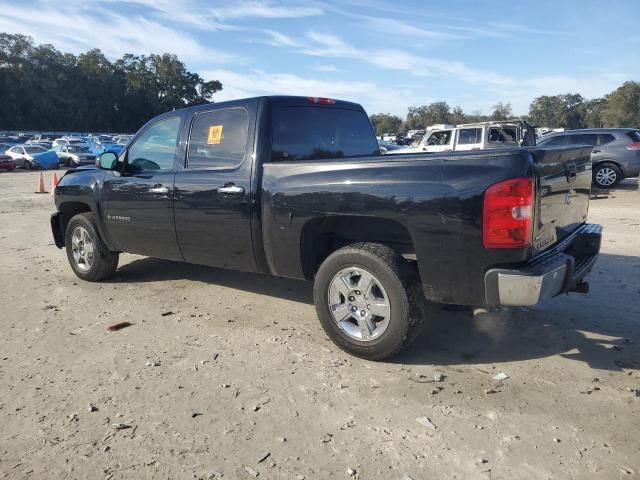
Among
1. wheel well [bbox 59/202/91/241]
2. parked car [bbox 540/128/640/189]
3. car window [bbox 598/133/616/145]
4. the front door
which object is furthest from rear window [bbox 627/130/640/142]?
wheel well [bbox 59/202/91/241]

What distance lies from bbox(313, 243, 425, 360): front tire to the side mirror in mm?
2779

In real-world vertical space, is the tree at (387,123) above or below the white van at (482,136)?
above

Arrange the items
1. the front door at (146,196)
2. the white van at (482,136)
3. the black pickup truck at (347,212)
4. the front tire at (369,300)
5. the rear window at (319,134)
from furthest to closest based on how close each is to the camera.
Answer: the white van at (482,136) → the front door at (146,196) → the rear window at (319,134) → the front tire at (369,300) → the black pickup truck at (347,212)

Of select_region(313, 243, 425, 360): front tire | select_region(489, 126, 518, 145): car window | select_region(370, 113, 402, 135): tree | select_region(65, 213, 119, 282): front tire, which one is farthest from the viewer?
select_region(370, 113, 402, 135): tree

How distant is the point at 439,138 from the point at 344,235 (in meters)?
12.8

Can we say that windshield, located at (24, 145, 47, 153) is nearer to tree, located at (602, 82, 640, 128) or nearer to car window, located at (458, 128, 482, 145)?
car window, located at (458, 128, 482, 145)

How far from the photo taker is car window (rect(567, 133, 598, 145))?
13.7 meters

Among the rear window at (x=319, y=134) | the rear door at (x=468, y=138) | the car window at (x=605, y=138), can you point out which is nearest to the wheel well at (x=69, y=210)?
the rear window at (x=319, y=134)

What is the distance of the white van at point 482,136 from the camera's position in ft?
46.5

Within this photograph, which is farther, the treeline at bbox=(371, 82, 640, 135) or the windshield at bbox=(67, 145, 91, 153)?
the treeline at bbox=(371, 82, 640, 135)

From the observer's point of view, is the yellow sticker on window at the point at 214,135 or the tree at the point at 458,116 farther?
the tree at the point at 458,116

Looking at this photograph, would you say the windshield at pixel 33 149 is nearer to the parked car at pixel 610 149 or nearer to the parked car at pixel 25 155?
the parked car at pixel 25 155

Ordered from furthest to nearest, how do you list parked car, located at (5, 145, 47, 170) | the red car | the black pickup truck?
parked car, located at (5, 145, 47, 170) < the red car < the black pickup truck

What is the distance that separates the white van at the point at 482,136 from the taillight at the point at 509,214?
11.2 m
